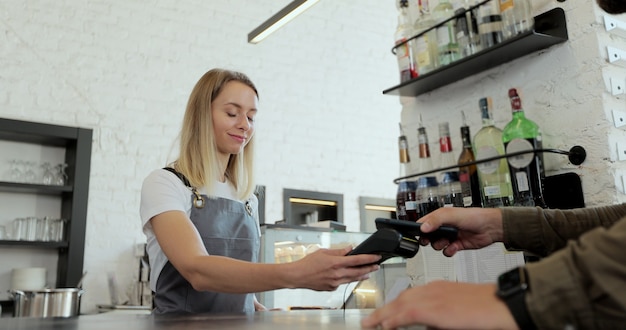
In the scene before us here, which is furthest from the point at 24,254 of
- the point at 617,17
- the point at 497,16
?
the point at 617,17

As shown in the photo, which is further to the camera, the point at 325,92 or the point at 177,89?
the point at 325,92

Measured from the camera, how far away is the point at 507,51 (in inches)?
70.4

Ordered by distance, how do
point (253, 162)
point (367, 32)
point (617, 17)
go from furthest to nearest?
point (367, 32), point (253, 162), point (617, 17)

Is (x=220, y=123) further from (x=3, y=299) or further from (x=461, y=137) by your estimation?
(x=3, y=299)

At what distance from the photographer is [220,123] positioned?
1.77m

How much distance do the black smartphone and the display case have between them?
1151mm

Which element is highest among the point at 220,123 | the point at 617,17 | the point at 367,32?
the point at 367,32

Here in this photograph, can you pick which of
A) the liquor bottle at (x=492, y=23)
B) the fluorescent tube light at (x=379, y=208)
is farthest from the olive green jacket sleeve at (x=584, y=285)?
the fluorescent tube light at (x=379, y=208)

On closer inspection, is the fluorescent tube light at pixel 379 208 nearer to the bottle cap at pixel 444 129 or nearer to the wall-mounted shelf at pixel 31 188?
the wall-mounted shelf at pixel 31 188

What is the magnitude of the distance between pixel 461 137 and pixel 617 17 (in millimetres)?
606

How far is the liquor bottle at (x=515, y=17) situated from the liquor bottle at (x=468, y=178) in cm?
35

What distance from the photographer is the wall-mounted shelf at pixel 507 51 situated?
1.70m

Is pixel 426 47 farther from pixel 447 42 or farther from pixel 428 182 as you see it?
pixel 428 182

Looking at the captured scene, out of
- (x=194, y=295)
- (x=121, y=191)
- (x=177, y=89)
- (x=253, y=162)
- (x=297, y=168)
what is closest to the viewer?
(x=194, y=295)
